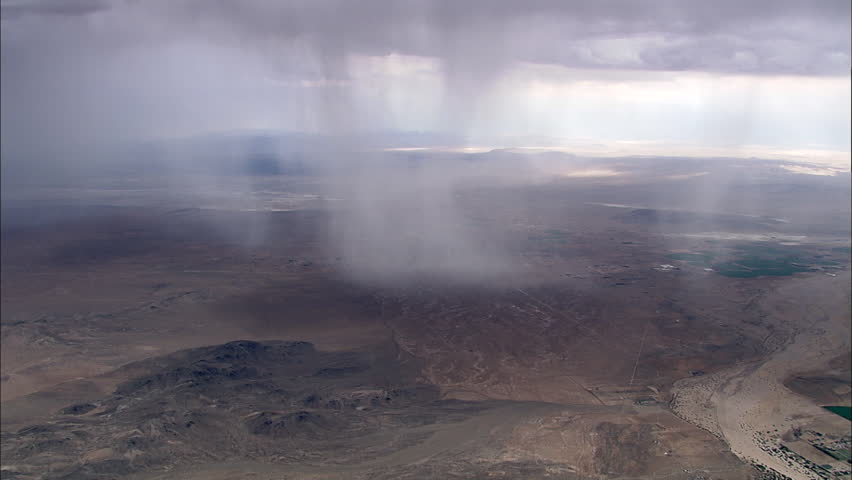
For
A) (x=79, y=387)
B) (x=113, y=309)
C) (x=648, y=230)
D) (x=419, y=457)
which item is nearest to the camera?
(x=419, y=457)

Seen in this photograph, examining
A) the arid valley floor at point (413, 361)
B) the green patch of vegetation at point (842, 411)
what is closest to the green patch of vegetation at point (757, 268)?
the arid valley floor at point (413, 361)

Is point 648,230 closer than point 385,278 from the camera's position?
No

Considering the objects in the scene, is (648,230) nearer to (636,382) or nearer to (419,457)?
(636,382)

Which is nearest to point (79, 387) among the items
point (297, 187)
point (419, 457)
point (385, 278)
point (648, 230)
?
point (419, 457)

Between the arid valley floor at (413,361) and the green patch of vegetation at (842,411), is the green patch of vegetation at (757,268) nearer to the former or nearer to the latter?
the arid valley floor at (413,361)

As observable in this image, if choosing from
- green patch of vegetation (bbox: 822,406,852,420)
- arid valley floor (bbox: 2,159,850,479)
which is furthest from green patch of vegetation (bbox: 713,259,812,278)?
green patch of vegetation (bbox: 822,406,852,420)

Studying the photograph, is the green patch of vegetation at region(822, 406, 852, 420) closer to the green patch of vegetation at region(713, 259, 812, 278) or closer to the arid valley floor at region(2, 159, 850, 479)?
the arid valley floor at region(2, 159, 850, 479)

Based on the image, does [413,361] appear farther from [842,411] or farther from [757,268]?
[757,268]

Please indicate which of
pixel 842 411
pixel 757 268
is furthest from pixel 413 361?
pixel 757 268
